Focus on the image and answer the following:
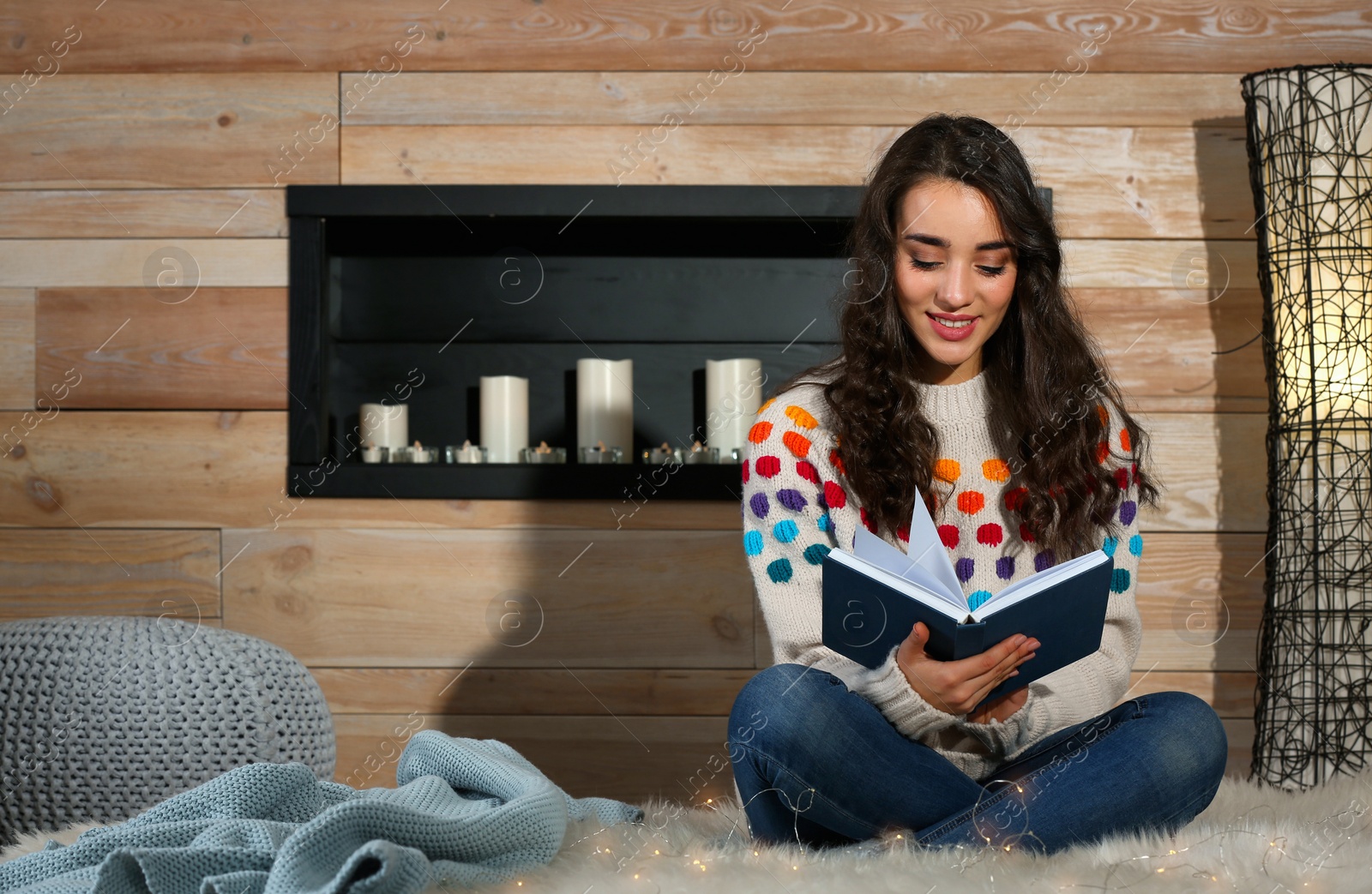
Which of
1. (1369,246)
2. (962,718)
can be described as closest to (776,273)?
(1369,246)

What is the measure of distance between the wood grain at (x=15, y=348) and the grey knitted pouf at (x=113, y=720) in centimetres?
84

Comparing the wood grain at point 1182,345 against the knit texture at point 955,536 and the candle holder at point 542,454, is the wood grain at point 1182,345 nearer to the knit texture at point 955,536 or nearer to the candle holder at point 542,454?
the knit texture at point 955,536

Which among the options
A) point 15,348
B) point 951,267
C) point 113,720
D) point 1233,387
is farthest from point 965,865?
point 15,348

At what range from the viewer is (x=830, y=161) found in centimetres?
191

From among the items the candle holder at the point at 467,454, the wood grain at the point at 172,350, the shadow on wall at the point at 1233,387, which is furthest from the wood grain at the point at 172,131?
the shadow on wall at the point at 1233,387

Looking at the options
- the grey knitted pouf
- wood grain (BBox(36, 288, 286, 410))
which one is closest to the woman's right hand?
the grey knitted pouf

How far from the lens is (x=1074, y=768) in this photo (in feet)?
3.52

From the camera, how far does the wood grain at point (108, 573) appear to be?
1910 mm

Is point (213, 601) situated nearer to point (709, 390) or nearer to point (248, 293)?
point (248, 293)

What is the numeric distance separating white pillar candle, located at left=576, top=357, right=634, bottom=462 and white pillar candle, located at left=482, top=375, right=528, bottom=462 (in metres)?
0.11

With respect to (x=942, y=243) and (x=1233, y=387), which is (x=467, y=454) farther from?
(x=1233, y=387)

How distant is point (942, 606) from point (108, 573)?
1544 millimetres

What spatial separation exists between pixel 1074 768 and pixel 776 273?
1.20 metres

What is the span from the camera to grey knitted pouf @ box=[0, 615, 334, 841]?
1179 mm
